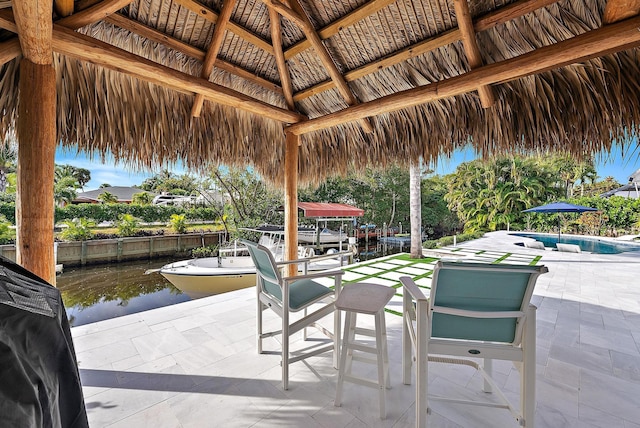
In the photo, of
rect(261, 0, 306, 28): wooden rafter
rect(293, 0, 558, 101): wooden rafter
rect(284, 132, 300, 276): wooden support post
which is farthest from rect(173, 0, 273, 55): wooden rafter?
rect(284, 132, 300, 276): wooden support post

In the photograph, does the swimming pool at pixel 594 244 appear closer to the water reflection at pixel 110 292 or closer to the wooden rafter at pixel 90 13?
A: the wooden rafter at pixel 90 13

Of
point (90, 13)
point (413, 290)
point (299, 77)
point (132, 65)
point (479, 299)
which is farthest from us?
point (299, 77)

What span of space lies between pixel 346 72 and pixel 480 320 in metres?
2.95

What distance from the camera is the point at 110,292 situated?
27.0ft

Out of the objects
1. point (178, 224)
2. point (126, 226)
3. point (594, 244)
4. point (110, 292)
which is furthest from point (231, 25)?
point (594, 244)

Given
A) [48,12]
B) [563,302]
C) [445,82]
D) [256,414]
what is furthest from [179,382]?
[563,302]

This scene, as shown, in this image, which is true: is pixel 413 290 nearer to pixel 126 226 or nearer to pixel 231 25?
pixel 231 25

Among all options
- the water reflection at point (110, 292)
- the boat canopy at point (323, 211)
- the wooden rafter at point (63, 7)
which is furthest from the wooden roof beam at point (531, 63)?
the water reflection at point (110, 292)

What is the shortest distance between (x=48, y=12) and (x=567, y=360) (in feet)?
13.9

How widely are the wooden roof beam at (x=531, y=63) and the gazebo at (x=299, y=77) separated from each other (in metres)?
0.01

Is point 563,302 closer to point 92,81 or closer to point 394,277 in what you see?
point 394,277

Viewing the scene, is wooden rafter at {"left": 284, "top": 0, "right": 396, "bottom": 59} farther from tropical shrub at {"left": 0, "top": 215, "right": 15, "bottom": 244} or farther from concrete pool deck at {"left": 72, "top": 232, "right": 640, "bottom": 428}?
tropical shrub at {"left": 0, "top": 215, "right": 15, "bottom": 244}

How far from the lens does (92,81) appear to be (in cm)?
265

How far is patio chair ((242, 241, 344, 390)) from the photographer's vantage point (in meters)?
1.84
